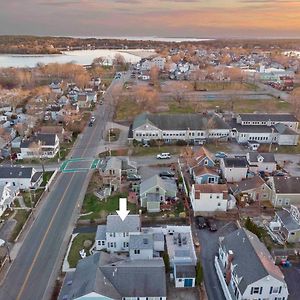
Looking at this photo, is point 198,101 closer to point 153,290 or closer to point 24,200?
point 24,200

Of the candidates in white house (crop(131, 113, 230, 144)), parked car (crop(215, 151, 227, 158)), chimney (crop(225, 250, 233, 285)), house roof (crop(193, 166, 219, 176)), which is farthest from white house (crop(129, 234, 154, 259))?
white house (crop(131, 113, 230, 144))

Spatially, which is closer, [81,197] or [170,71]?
[81,197]

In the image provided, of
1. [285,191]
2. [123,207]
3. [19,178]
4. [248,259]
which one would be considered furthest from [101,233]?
[285,191]

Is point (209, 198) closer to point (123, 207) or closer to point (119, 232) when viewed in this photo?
point (123, 207)

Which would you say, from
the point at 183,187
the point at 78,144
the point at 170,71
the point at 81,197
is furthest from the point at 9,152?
the point at 170,71

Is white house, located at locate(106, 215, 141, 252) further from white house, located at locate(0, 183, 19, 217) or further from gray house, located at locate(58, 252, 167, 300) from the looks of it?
white house, located at locate(0, 183, 19, 217)

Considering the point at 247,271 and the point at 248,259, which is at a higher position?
the point at 248,259
